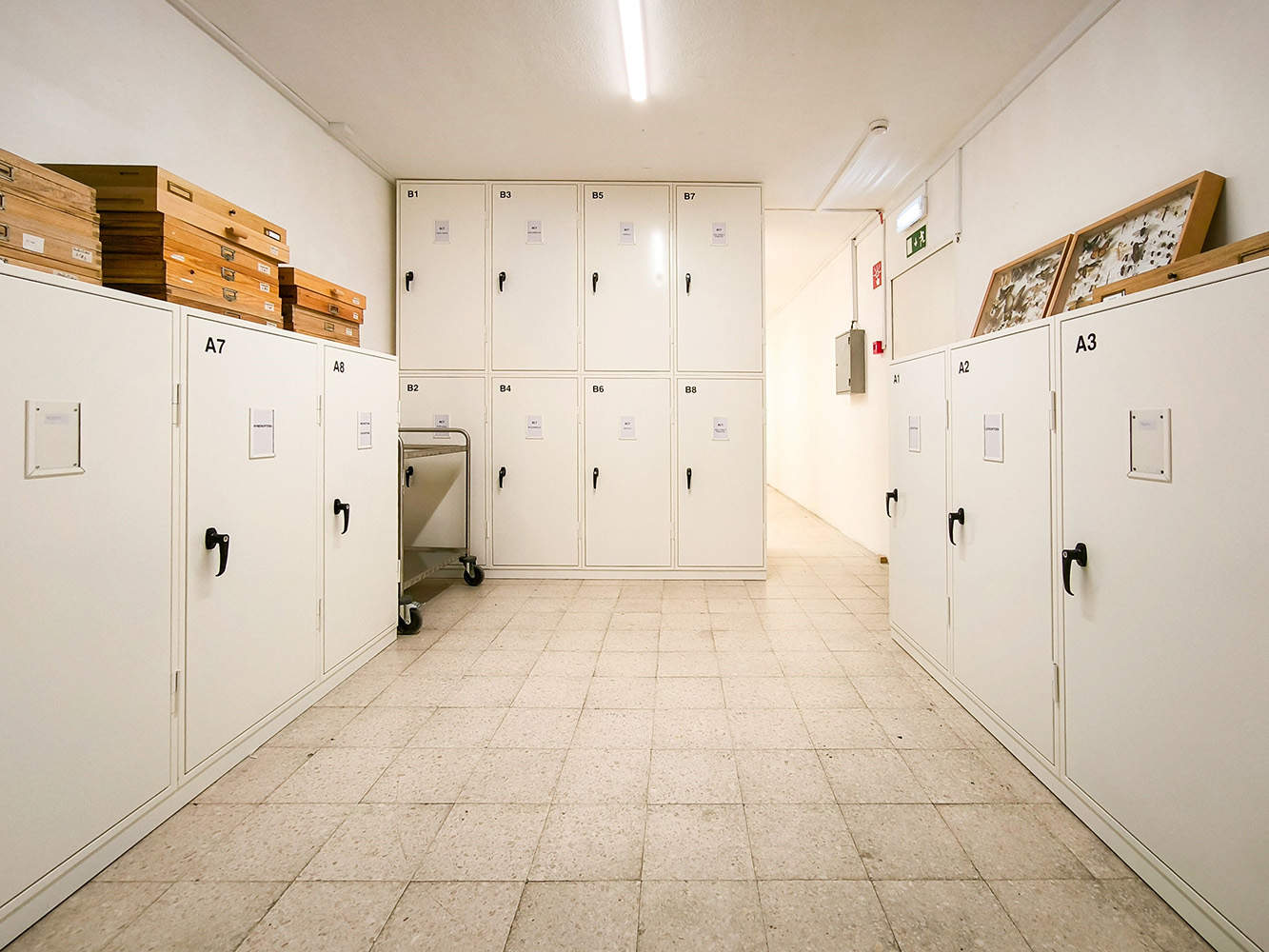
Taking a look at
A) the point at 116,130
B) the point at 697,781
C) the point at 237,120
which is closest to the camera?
the point at 697,781

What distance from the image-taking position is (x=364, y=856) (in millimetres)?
1458

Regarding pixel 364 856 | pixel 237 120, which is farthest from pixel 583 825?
pixel 237 120

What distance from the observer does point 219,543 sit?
172cm

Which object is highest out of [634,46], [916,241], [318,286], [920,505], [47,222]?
[634,46]

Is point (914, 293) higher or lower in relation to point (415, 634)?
higher

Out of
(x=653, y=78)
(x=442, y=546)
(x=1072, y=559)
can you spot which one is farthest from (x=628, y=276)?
(x=1072, y=559)

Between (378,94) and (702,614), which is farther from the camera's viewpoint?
(702,614)

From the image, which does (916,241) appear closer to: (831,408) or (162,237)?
(831,408)

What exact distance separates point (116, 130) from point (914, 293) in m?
4.93

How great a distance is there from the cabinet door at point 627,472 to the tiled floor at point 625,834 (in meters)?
1.74

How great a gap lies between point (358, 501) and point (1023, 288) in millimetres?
3672

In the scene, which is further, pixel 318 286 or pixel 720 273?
pixel 720 273

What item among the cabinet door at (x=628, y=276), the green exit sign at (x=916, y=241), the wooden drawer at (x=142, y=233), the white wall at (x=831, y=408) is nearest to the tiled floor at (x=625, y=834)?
the wooden drawer at (x=142, y=233)

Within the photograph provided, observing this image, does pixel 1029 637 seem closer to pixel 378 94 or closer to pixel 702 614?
pixel 702 614
